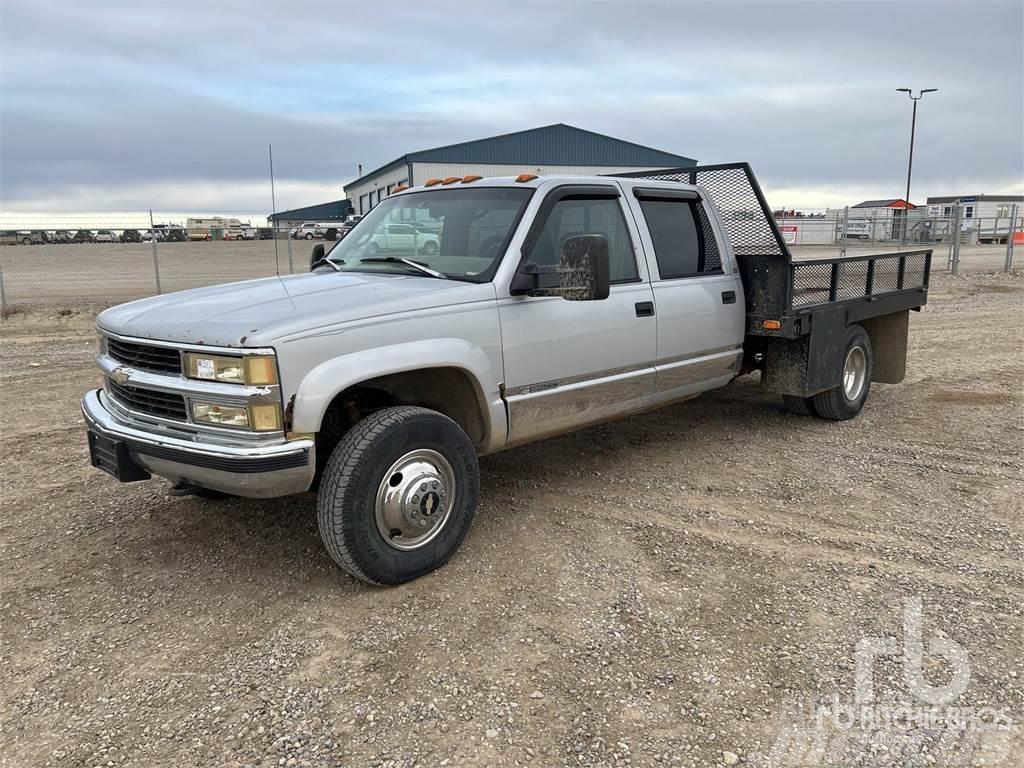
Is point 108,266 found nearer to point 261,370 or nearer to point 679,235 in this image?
point 679,235

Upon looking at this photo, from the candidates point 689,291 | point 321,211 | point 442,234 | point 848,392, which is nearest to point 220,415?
point 442,234

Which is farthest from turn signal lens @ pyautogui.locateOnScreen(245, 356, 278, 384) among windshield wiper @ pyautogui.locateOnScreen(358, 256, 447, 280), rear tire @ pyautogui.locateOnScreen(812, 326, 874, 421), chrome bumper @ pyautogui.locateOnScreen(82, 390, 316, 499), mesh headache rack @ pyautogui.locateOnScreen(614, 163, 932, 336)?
rear tire @ pyautogui.locateOnScreen(812, 326, 874, 421)

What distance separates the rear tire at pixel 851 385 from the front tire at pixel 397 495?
377 centimetres

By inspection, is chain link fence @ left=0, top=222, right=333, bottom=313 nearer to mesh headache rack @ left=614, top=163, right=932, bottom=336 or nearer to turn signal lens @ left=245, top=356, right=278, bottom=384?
mesh headache rack @ left=614, top=163, right=932, bottom=336

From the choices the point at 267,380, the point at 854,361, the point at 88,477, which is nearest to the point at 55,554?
the point at 88,477

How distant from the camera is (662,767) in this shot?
2.61 metres

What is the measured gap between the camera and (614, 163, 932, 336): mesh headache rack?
5695 millimetres

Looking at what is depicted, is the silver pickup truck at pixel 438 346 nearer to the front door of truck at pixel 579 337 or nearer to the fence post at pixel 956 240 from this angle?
the front door of truck at pixel 579 337

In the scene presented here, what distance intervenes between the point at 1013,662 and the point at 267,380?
321cm

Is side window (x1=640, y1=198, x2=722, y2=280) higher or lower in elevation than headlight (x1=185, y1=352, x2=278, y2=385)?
higher

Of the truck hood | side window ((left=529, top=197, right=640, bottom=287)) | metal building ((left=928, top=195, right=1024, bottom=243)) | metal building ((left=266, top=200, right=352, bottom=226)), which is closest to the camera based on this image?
the truck hood

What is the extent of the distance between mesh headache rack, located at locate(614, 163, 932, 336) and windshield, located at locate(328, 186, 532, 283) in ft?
4.64

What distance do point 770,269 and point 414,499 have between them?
3311mm

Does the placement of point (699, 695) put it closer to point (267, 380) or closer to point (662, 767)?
point (662, 767)
